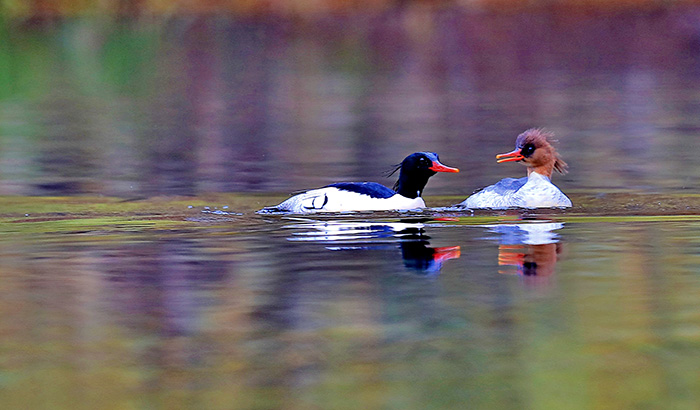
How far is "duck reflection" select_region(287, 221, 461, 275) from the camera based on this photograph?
813cm

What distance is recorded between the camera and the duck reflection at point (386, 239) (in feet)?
26.7

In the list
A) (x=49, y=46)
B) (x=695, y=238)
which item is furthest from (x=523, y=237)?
(x=49, y=46)

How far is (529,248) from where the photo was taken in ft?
28.3

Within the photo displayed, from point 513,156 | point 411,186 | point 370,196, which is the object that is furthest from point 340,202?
point 513,156

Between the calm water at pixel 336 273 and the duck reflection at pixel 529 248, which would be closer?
the calm water at pixel 336 273

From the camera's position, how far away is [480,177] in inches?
546

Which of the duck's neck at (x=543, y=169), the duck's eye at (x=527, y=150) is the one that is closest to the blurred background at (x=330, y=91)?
the duck's neck at (x=543, y=169)

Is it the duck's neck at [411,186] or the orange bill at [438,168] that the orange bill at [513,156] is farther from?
the duck's neck at [411,186]

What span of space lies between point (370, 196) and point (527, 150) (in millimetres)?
1836

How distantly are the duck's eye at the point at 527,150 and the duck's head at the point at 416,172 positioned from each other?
0.94 metres

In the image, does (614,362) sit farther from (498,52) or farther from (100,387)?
(498,52)

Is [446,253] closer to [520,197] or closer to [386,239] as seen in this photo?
[386,239]

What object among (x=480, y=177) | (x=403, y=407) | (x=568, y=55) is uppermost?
(x=568, y=55)

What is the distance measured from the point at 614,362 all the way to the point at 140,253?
12.7ft
